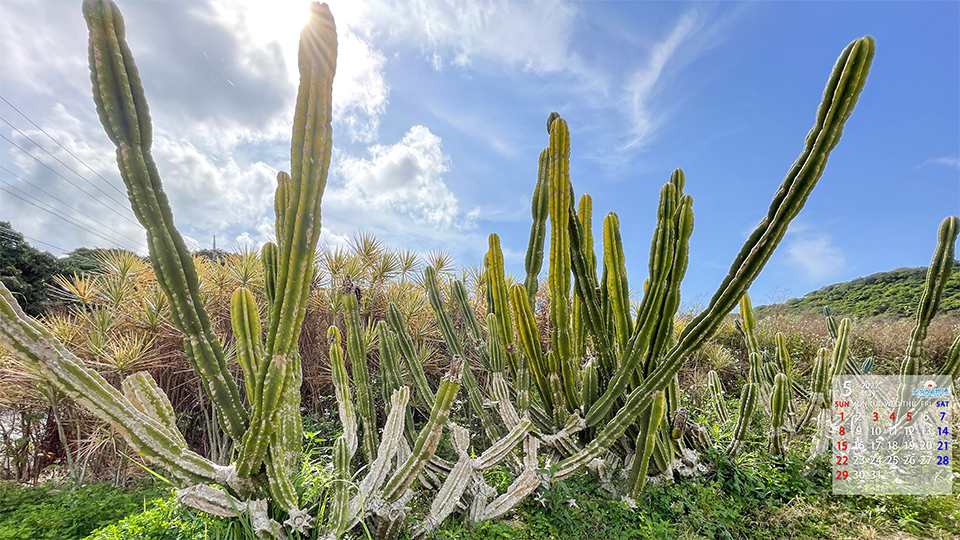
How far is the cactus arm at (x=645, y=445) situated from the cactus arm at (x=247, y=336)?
1.75 metres

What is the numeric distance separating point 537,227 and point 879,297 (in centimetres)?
1624

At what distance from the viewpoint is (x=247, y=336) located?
1.45 metres

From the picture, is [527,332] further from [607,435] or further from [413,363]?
[413,363]

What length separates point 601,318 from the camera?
2371mm

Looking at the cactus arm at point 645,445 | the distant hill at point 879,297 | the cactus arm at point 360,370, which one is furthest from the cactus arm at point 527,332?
the distant hill at point 879,297

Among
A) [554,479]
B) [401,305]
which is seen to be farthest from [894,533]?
[401,305]

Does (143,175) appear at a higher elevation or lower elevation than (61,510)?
higher

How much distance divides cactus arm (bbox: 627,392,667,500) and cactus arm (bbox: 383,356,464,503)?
3.24 feet

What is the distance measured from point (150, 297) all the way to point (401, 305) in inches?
116

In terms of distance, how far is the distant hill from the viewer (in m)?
10.8

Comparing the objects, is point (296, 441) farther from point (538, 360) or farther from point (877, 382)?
point (877, 382)

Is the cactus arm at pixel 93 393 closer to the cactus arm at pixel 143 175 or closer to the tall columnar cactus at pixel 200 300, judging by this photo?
the tall columnar cactus at pixel 200 300
